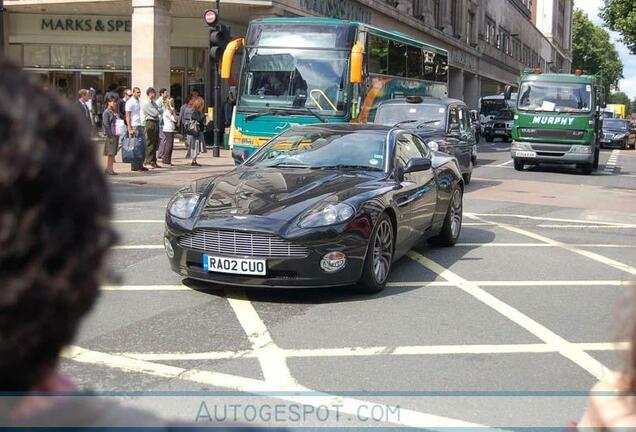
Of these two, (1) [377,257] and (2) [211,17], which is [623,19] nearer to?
(2) [211,17]

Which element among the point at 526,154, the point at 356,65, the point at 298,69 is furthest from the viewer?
the point at 526,154

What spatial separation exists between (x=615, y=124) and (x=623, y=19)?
17.3 ft

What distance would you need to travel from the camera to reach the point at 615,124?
3978cm

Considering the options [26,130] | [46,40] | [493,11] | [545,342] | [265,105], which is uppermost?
[493,11]

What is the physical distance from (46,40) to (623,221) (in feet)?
84.3

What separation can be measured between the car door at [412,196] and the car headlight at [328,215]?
3.07 feet

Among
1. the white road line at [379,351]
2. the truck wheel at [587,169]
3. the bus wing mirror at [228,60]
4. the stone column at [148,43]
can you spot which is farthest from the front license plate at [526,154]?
the white road line at [379,351]

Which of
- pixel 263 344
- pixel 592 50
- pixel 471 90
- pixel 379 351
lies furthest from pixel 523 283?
pixel 592 50

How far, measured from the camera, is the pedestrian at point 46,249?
1.04m

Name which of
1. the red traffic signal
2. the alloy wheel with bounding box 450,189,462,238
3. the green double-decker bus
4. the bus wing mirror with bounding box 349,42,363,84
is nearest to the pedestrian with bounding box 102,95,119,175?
the green double-decker bus

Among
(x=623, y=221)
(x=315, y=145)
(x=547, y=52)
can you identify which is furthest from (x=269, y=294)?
(x=547, y=52)

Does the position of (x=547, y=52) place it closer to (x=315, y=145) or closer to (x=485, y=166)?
(x=485, y=166)

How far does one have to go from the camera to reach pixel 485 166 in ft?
79.2

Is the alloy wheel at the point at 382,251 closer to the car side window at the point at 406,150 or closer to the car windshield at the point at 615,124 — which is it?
the car side window at the point at 406,150
